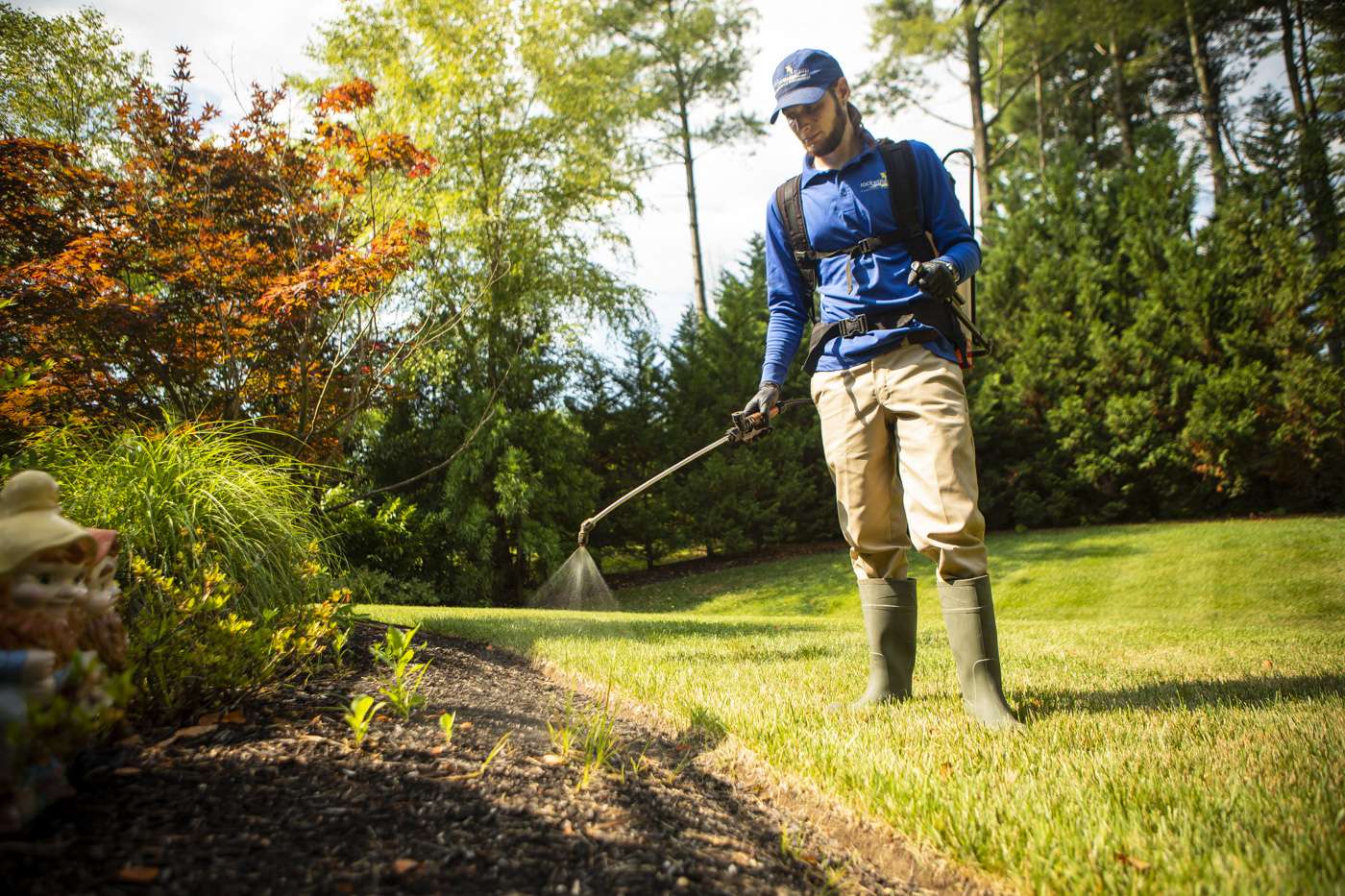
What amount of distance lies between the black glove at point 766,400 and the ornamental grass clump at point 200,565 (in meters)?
1.82

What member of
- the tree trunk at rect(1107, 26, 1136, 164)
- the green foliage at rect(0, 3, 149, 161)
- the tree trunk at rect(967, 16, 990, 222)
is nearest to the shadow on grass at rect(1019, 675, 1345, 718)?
the green foliage at rect(0, 3, 149, 161)

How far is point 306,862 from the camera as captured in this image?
1.30 meters

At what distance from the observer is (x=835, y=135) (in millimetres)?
2936

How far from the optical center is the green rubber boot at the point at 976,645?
2.52m

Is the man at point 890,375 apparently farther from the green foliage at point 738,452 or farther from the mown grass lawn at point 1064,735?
the green foliage at point 738,452

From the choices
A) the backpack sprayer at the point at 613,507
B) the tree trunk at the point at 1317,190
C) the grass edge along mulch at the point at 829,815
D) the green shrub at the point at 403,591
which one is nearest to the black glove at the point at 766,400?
the backpack sprayer at the point at 613,507

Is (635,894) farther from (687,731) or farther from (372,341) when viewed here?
(372,341)

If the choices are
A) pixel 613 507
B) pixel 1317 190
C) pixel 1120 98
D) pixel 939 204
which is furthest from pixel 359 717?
pixel 1120 98

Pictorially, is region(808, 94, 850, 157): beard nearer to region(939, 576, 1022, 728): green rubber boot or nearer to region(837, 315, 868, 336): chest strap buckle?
region(837, 315, 868, 336): chest strap buckle

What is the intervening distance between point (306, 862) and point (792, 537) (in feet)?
41.8

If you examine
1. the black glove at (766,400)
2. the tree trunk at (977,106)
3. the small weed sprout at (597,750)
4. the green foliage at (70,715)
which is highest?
the tree trunk at (977,106)

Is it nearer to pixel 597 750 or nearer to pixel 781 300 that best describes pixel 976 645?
pixel 597 750

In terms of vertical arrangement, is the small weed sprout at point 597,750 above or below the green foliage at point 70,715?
below

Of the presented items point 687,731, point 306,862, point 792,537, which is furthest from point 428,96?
point 306,862
